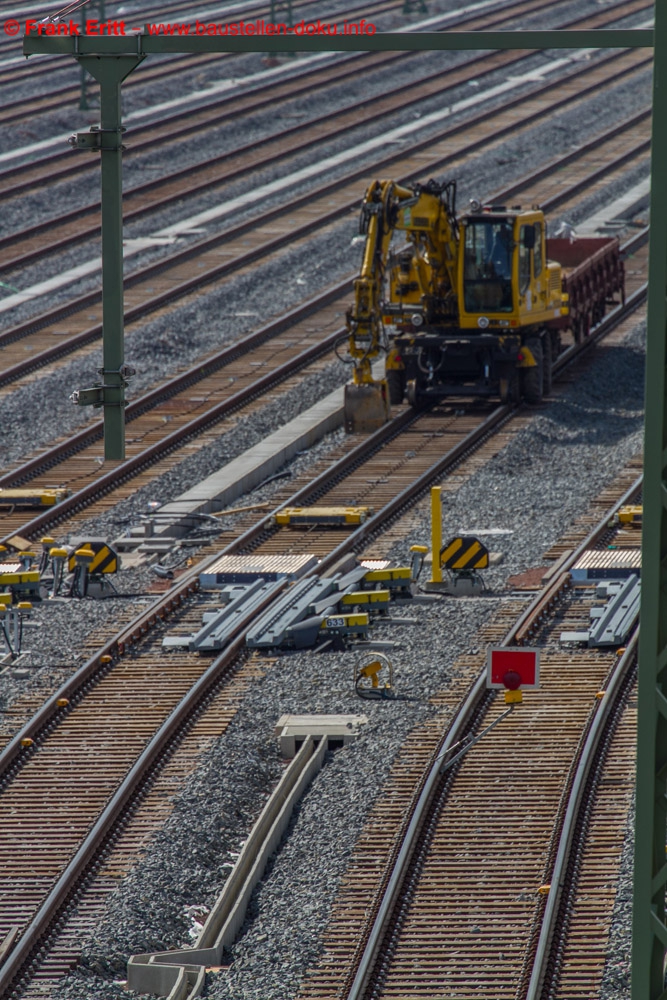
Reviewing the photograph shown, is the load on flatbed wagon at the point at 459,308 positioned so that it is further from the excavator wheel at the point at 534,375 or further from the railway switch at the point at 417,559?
the railway switch at the point at 417,559

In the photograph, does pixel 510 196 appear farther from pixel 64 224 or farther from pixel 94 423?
pixel 94 423

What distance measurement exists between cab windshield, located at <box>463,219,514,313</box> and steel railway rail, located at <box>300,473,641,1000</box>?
36.3 ft

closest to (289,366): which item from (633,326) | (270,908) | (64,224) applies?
(633,326)

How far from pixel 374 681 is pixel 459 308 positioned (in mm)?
11790

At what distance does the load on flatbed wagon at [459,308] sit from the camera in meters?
26.5

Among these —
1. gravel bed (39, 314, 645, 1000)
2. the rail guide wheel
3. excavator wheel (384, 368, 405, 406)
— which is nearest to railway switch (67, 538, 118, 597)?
gravel bed (39, 314, 645, 1000)

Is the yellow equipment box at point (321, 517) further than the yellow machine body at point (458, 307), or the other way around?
the yellow machine body at point (458, 307)

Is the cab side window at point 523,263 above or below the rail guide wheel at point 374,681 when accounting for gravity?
above

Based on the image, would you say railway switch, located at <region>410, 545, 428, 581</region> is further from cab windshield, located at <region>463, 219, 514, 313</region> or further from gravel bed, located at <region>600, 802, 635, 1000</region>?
cab windshield, located at <region>463, 219, 514, 313</region>

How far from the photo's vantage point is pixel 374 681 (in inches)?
641

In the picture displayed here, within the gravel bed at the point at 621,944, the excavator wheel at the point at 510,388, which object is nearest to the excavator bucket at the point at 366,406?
the excavator wheel at the point at 510,388

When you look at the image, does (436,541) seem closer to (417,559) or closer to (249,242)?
(417,559)

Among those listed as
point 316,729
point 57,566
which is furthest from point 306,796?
point 57,566

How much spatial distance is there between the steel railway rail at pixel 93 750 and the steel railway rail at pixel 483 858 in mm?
1991
